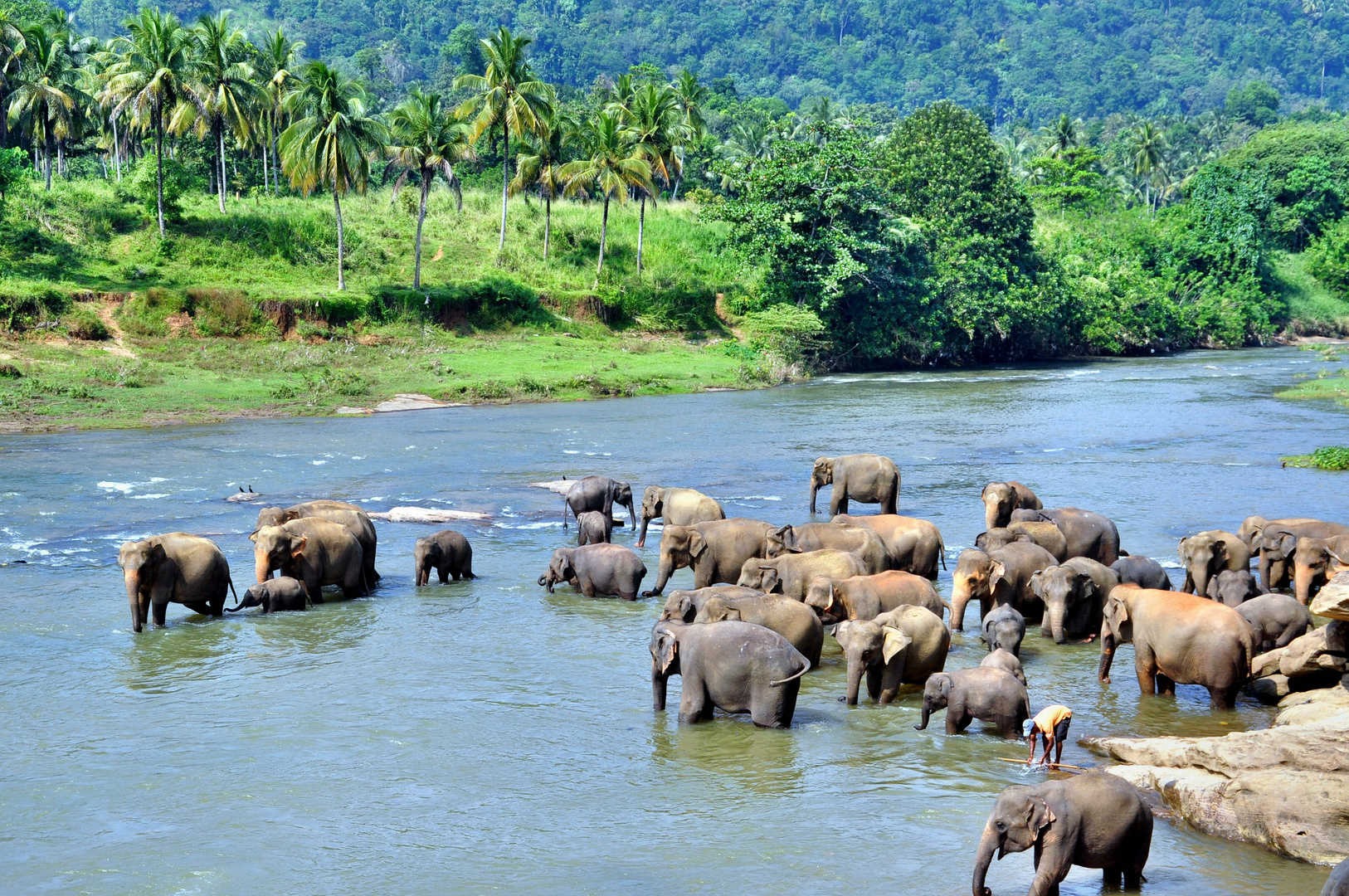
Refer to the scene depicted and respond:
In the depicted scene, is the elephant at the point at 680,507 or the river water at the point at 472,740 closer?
the river water at the point at 472,740

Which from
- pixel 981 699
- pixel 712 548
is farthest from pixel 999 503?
pixel 981 699

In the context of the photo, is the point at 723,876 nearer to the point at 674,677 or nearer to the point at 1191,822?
the point at 1191,822

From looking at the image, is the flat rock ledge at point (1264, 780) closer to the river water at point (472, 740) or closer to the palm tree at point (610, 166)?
the river water at point (472, 740)

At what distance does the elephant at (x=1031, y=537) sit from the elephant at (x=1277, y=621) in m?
3.06

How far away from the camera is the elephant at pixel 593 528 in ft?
57.6

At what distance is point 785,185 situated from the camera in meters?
51.5

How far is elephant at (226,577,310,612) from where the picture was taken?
14477 mm

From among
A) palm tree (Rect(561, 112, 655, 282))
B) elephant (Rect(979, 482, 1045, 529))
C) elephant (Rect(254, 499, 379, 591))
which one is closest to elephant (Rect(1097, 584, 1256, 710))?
elephant (Rect(979, 482, 1045, 529))

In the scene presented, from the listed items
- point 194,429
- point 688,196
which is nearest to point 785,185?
point 688,196

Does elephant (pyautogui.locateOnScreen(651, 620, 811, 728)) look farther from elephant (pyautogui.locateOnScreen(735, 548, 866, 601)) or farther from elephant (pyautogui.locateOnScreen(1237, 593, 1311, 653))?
elephant (pyautogui.locateOnScreen(1237, 593, 1311, 653))

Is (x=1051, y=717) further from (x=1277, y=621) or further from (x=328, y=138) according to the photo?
(x=328, y=138)

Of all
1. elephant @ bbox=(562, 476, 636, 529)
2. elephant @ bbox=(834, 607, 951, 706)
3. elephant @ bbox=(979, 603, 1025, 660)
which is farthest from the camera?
elephant @ bbox=(562, 476, 636, 529)

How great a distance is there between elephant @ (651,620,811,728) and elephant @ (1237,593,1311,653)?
4286 millimetres

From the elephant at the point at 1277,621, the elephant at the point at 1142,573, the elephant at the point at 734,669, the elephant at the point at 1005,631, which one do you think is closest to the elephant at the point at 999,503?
the elephant at the point at 1142,573
